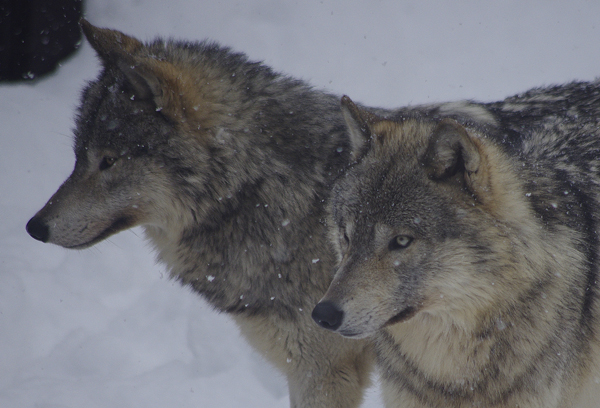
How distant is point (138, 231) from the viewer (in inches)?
230

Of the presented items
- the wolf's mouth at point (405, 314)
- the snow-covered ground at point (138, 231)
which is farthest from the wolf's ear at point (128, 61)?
the snow-covered ground at point (138, 231)

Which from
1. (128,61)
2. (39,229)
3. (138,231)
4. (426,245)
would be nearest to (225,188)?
(128,61)

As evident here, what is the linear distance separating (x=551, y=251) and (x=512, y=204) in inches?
11.3

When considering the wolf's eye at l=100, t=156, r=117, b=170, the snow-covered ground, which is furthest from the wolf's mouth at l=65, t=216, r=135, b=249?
the snow-covered ground

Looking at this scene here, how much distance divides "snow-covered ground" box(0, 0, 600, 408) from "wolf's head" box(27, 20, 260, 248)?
1.54 meters

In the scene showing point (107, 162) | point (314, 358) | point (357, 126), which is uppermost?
point (357, 126)

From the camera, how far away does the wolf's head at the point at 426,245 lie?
2.15 m

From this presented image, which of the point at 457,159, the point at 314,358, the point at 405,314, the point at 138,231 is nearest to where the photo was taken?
the point at 457,159

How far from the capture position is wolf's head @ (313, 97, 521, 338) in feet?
7.07

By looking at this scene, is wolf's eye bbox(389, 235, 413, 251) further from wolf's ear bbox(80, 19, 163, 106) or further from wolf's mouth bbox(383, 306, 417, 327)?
wolf's ear bbox(80, 19, 163, 106)

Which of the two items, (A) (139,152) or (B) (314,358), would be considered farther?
(B) (314,358)

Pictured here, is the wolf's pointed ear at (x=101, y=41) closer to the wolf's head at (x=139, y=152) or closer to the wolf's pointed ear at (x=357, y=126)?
the wolf's head at (x=139, y=152)

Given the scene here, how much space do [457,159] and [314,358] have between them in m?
1.49

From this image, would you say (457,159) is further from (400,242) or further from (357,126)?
(357,126)
